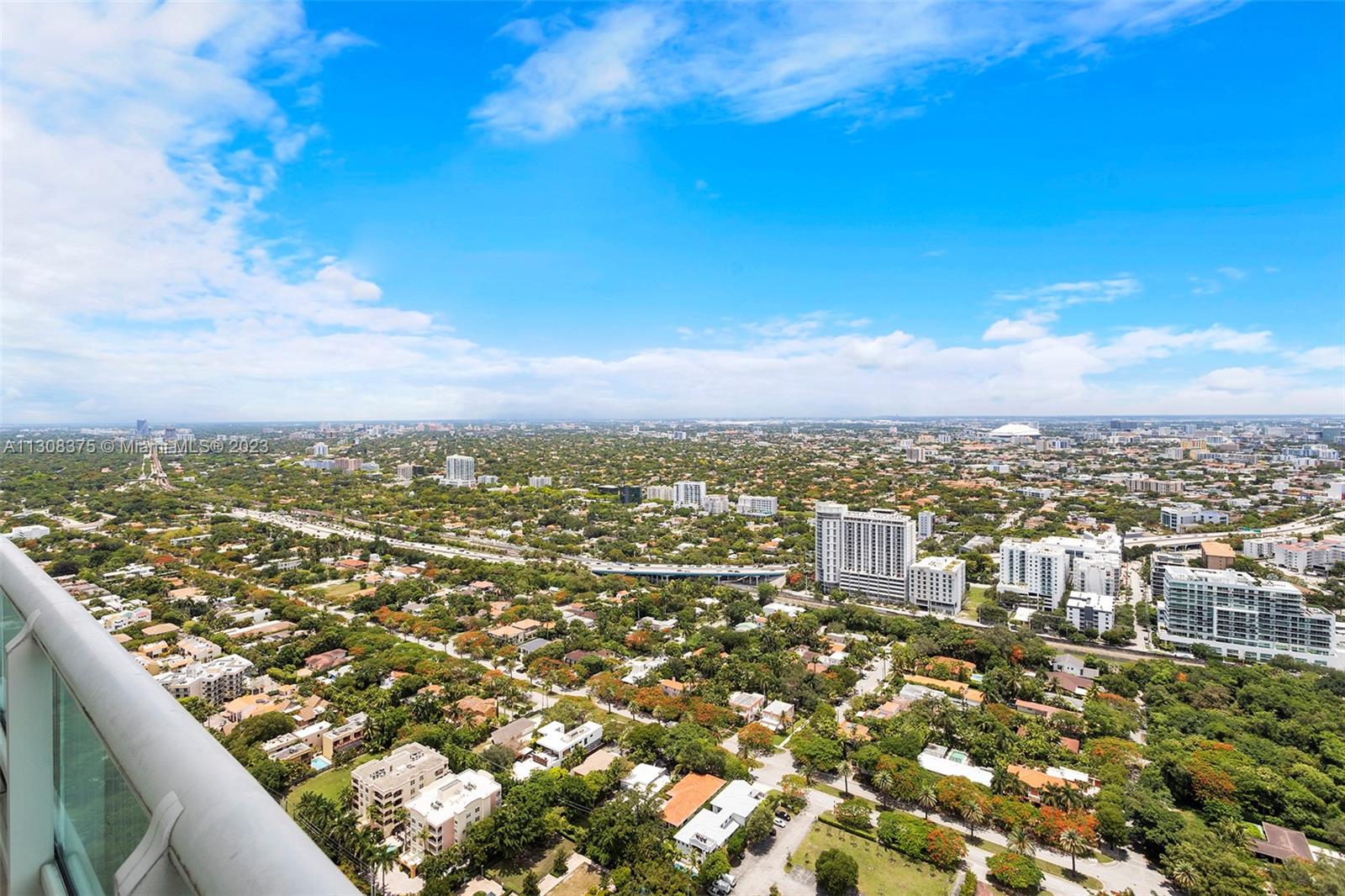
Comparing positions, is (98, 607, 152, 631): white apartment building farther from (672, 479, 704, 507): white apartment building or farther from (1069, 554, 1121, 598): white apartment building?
(1069, 554, 1121, 598): white apartment building

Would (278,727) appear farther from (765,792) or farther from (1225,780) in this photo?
(1225,780)

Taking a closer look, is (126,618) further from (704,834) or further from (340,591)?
(704,834)

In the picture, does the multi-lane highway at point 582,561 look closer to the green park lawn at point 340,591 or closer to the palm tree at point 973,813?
the green park lawn at point 340,591

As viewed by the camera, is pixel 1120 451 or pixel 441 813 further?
pixel 1120 451

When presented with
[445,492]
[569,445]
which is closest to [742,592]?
[445,492]

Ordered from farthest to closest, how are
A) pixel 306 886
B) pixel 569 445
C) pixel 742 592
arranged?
pixel 569 445
pixel 742 592
pixel 306 886

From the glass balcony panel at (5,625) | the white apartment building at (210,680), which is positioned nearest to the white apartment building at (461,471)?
the white apartment building at (210,680)

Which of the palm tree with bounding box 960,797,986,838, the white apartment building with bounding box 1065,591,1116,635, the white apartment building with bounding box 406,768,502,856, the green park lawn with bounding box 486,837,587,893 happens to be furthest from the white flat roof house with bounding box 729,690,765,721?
the white apartment building with bounding box 1065,591,1116,635
